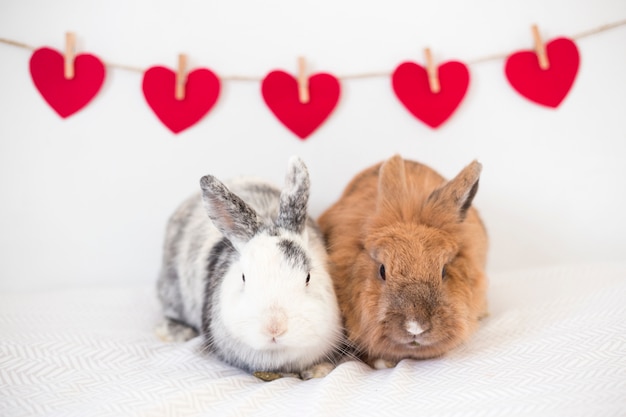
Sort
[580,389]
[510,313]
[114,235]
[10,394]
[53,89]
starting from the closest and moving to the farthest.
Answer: [580,389] → [10,394] → [510,313] → [53,89] → [114,235]

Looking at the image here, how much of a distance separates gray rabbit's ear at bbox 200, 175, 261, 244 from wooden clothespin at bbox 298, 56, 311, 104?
94 centimetres

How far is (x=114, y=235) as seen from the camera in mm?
2498

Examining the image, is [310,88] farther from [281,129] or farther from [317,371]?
[317,371]

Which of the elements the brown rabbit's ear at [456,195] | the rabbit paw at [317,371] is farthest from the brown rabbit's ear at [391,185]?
the rabbit paw at [317,371]

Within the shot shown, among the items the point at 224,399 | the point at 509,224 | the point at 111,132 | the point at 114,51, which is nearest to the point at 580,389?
the point at 224,399

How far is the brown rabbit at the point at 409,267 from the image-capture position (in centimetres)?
151

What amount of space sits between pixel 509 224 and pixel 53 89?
2376 mm

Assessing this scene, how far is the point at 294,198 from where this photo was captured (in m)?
1.62

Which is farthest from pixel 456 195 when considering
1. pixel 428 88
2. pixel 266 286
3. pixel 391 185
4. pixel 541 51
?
pixel 541 51

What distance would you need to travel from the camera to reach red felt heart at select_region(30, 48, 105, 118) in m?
2.32

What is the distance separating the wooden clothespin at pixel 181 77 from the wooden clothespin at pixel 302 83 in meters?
0.56

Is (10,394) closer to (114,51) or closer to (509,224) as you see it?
(114,51)

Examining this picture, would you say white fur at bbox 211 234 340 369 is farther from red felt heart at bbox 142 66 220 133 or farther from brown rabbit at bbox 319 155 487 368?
red felt heart at bbox 142 66 220 133

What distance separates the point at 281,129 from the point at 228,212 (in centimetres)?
98
